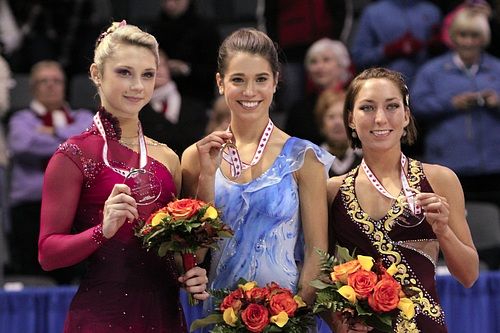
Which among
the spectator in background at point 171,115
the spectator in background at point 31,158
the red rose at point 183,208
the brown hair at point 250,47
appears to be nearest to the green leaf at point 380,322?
the red rose at point 183,208

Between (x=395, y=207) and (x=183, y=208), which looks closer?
(x=183, y=208)

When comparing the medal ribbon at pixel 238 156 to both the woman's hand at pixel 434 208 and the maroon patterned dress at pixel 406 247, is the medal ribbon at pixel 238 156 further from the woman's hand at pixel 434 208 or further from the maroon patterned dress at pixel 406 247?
the woman's hand at pixel 434 208

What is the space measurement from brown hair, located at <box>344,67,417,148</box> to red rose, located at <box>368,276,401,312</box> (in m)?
0.83

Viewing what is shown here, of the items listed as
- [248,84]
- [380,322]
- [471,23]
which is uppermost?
[471,23]

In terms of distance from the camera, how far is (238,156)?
449cm

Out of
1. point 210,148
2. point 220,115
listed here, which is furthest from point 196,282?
point 220,115

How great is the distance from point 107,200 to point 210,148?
49 cm

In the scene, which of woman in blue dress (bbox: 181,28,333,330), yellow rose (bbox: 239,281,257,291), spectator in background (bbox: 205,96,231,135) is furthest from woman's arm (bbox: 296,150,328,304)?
spectator in background (bbox: 205,96,231,135)

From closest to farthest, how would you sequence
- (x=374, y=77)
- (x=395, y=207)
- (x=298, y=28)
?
(x=395, y=207), (x=374, y=77), (x=298, y=28)

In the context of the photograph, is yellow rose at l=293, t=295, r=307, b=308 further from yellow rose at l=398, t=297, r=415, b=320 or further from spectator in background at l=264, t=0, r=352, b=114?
spectator in background at l=264, t=0, r=352, b=114

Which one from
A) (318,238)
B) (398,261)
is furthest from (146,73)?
(398,261)

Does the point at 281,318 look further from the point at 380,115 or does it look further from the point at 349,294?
the point at 380,115

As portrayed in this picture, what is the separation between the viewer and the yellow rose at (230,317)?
4.12 meters

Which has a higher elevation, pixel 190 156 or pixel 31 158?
pixel 31 158
